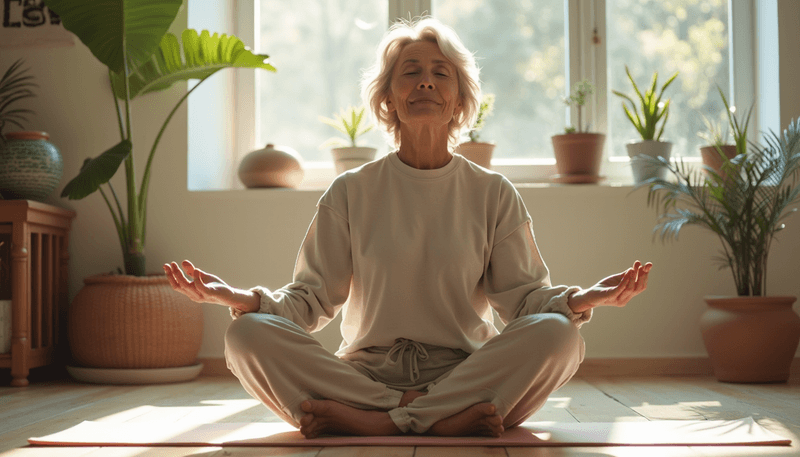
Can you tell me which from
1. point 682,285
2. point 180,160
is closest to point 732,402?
point 682,285

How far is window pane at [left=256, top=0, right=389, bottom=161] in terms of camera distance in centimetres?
387

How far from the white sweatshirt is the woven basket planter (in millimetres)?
1346

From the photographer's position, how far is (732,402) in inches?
96.2

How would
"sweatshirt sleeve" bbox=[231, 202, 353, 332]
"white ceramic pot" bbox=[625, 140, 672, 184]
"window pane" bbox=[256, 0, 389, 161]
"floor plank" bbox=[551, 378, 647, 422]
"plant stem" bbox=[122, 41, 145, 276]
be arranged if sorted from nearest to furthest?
"sweatshirt sleeve" bbox=[231, 202, 353, 332]
"floor plank" bbox=[551, 378, 647, 422]
"plant stem" bbox=[122, 41, 145, 276]
"white ceramic pot" bbox=[625, 140, 672, 184]
"window pane" bbox=[256, 0, 389, 161]

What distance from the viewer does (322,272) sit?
195cm

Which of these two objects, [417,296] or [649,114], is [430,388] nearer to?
[417,296]

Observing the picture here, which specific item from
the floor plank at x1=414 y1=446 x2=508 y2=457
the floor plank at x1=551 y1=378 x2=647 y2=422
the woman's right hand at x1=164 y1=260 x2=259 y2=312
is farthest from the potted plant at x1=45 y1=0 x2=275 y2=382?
the floor plank at x1=414 y1=446 x2=508 y2=457

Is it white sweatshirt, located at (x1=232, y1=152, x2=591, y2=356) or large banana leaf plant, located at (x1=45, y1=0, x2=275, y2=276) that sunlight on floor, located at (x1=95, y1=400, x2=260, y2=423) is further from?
large banana leaf plant, located at (x1=45, y1=0, x2=275, y2=276)

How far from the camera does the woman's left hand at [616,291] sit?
1.54 meters

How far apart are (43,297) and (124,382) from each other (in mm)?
595

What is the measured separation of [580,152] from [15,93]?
2602 mm

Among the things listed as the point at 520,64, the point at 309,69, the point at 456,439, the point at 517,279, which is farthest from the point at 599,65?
the point at 456,439

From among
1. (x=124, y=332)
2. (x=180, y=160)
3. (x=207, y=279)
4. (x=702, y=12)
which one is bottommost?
(x=124, y=332)

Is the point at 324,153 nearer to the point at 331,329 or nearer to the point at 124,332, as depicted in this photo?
the point at 331,329
